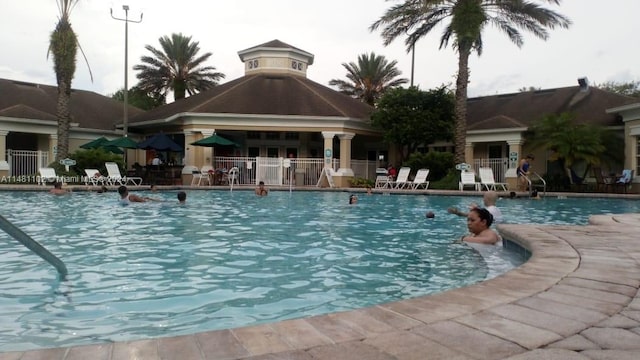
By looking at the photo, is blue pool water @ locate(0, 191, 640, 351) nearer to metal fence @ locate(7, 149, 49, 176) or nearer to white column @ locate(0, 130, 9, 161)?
white column @ locate(0, 130, 9, 161)

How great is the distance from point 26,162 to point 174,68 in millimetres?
16598

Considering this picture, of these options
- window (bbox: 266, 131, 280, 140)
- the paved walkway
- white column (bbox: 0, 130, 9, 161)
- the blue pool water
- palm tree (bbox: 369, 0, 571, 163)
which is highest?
palm tree (bbox: 369, 0, 571, 163)

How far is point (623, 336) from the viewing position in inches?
102

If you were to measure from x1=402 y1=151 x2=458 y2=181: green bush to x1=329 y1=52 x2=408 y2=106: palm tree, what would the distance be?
713 inches

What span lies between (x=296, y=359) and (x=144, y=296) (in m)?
2.75

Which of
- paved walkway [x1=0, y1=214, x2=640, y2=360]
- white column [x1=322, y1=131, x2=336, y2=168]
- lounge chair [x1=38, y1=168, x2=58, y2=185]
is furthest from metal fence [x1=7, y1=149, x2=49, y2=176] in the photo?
paved walkway [x1=0, y1=214, x2=640, y2=360]

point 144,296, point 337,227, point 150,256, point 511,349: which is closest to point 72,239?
point 150,256

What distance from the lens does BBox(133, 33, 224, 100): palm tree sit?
37.7 m

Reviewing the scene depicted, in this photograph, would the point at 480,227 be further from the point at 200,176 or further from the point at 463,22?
the point at 200,176

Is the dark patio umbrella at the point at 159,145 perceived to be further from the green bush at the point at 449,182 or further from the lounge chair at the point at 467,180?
the lounge chair at the point at 467,180

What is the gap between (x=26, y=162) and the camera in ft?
79.7

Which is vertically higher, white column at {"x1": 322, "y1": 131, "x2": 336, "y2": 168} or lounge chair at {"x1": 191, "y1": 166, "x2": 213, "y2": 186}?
white column at {"x1": 322, "y1": 131, "x2": 336, "y2": 168}

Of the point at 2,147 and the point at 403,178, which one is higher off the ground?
the point at 2,147

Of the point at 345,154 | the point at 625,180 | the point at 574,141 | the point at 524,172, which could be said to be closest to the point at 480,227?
the point at 524,172
